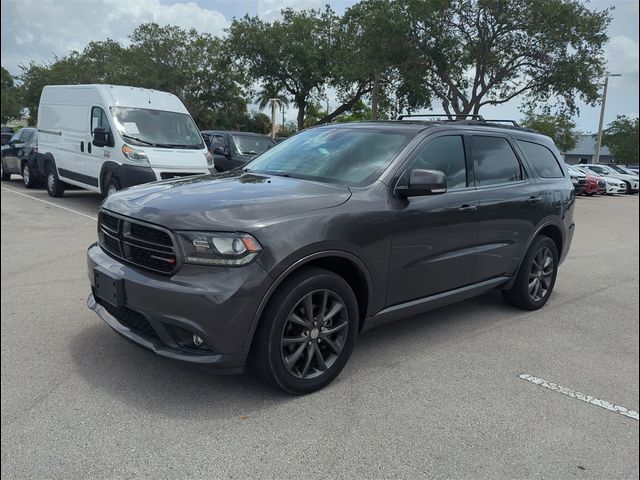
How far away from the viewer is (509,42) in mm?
21031

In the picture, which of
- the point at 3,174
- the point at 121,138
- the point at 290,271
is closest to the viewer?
the point at 290,271

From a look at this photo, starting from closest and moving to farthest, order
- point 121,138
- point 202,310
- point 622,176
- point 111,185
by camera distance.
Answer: point 202,310, point 121,138, point 111,185, point 622,176

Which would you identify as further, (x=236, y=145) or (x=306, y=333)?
(x=236, y=145)

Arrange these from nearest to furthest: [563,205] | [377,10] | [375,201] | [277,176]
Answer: [375,201]
[277,176]
[563,205]
[377,10]

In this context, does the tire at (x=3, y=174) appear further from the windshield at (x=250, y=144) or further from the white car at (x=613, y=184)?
the white car at (x=613, y=184)

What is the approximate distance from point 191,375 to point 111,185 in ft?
23.4

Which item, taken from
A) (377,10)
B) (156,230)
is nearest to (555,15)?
(377,10)

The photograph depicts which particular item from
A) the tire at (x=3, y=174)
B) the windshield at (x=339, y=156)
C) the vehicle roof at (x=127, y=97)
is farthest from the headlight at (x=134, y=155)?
the tire at (x=3, y=174)

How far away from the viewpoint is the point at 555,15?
19.9m

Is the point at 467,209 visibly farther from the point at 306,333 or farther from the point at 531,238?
the point at 306,333

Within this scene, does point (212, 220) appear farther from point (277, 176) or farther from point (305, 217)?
point (277, 176)

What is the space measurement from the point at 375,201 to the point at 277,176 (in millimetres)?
870

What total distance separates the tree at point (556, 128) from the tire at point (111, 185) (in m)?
41.4

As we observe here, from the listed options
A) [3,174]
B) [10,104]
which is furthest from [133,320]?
[10,104]
